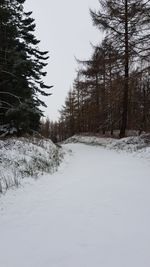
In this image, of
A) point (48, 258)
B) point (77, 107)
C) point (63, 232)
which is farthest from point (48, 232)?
point (77, 107)

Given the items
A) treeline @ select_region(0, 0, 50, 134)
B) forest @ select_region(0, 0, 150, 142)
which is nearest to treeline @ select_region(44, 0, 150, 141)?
forest @ select_region(0, 0, 150, 142)

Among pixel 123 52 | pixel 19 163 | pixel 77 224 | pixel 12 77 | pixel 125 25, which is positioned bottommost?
pixel 77 224

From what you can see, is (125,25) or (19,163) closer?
(19,163)

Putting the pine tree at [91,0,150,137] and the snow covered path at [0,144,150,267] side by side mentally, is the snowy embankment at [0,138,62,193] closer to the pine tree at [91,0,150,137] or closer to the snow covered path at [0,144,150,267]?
the snow covered path at [0,144,150,267]

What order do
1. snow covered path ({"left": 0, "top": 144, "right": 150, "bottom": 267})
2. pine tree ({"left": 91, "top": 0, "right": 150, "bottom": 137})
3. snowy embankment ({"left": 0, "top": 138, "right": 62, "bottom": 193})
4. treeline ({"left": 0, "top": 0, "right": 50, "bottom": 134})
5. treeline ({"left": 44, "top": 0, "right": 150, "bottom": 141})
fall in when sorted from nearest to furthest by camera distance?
snow covered path ({"left": 0, "top": 144, "right": 150, "bottom": 267}) → snowy embankment ({"left": 0, "top": 138, "right": 62, "bottom": 193}) → treeline ({"left": 0, "top": 0, "right": 50, "bottom": 134}) → treeline ({"left": 44, "top": 0, "right": 150, "bottom": 141}) → pine tree ({"left": 91, "top": 0, "right": 150, "bottom": 137})

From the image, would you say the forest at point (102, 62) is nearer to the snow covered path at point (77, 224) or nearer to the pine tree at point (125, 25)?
the pine tree at point (125, 25)

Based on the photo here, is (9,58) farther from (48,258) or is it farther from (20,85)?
(48,258)

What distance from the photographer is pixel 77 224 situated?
4.30m

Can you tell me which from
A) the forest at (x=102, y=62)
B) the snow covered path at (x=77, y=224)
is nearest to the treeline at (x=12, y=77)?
the forest at (x=102, y=62)

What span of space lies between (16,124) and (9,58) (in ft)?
11.1

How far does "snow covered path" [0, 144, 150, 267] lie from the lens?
327 cm

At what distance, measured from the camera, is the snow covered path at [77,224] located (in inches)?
129

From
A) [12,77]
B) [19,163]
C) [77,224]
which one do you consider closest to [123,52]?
[12,77]

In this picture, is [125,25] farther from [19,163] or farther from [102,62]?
[19,163]
